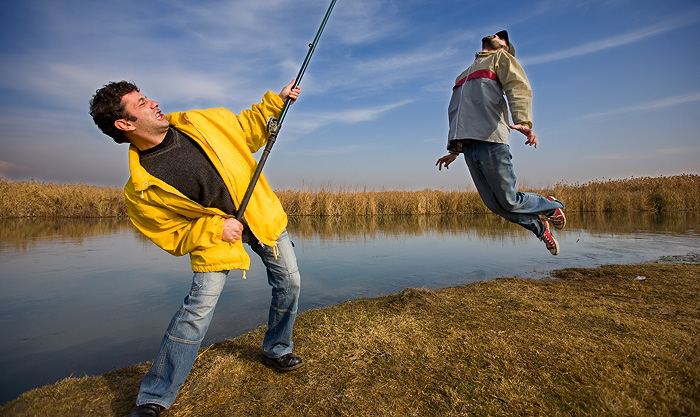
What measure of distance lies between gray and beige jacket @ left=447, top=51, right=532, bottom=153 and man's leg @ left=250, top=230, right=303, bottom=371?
1.77 m

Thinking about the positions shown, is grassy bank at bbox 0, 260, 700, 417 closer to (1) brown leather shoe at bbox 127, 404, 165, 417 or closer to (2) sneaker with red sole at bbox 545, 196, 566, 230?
(1) brown leather shoe at bbox 127, 404, 165, 417

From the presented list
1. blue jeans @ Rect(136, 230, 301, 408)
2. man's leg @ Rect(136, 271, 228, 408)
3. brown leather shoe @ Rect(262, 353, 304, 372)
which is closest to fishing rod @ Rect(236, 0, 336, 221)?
blue jeans @ Rect(136, 230, 301, 408)

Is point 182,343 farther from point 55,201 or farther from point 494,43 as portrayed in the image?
point 55,201

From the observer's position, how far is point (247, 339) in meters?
3.14

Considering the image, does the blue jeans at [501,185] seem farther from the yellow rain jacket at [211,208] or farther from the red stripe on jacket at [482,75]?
the yellow rain jacket at [211,208]

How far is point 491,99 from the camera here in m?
3.08

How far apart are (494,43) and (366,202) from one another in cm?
1758

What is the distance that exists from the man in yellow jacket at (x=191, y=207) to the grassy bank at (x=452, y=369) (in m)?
0.31

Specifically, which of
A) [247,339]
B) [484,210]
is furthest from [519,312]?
[484,210]

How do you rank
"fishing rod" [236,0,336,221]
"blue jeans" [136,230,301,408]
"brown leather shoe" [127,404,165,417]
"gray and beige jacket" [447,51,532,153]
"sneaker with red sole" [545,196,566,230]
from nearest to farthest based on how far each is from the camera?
Result: "brown leather shoe" [127,404,165,417], "blue jeans" [136,230,301,408], "fishing rod" [236,0,336,221], "gray and beige jacket" [447,51,532,153], "sneaker with red sole" [545,196,566,230]

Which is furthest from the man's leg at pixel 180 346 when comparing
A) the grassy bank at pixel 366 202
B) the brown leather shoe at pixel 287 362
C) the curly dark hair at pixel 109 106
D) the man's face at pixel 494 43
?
the grassy bank at pixel 366 202

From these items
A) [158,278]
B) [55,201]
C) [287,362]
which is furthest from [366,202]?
[287,362]

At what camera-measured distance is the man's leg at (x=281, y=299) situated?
250 centimetres

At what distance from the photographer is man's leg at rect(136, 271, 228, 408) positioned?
82.7 inches
